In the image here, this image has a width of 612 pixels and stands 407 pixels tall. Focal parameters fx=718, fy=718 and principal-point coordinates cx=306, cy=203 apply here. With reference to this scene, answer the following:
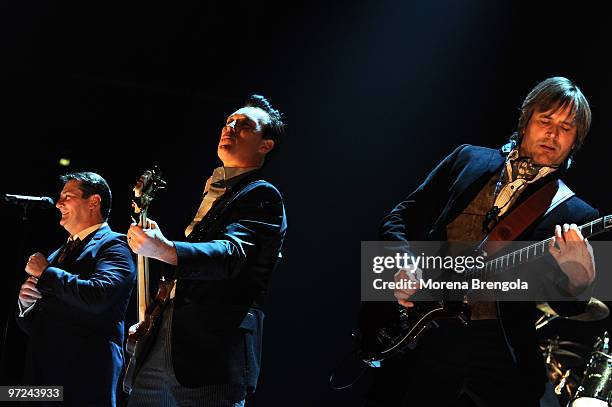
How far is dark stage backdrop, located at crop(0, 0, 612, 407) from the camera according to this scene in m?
5.54

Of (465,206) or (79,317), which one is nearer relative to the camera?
(465,206)

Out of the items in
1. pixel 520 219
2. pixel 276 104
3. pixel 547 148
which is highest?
pixel 276 104

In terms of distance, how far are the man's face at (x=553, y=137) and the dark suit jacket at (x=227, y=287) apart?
103cm

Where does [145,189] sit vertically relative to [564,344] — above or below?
above

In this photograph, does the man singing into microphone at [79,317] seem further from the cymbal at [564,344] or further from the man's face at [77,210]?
the cymbal at [564,344]

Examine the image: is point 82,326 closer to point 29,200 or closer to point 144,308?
point 29,200

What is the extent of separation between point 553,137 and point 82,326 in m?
2.71

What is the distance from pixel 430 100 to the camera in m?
5.46

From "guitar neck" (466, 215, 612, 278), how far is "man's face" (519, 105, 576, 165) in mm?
310

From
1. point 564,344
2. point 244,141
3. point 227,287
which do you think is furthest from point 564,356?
point 227,287

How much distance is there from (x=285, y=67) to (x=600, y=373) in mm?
3211

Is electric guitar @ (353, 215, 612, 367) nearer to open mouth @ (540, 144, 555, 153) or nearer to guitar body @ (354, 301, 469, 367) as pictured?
guitar body @ (354, 301, 469, 367)

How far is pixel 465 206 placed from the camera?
266 centimetres

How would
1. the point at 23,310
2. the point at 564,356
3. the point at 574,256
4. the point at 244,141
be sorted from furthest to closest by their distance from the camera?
the point at 564,356 → the point at 23,310 → the point at 244,141 → the point at 574,256
